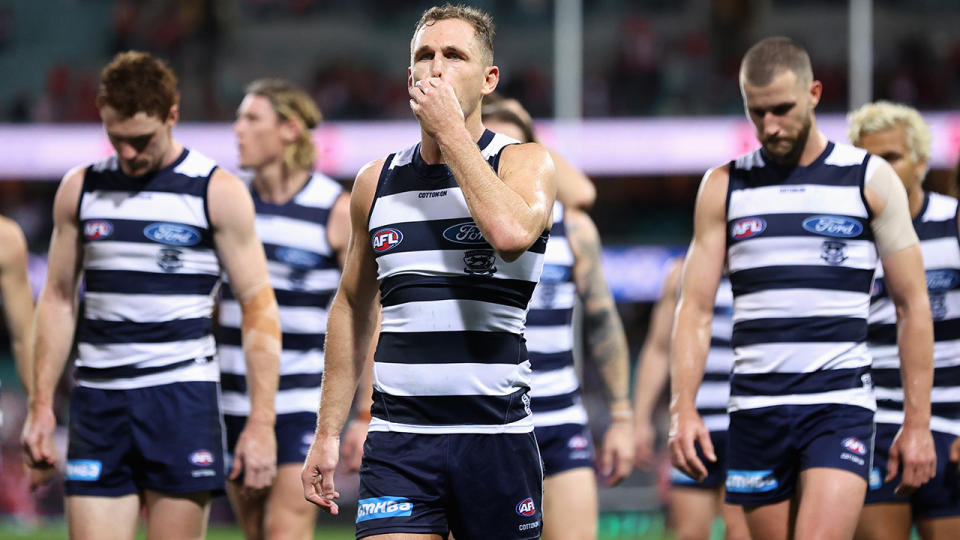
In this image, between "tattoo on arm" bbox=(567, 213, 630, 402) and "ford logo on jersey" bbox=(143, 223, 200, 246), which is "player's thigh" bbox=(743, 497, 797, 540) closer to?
"tattoo on arm" bbox=(567, 213, 630, 402)

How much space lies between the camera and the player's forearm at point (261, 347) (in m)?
5.44

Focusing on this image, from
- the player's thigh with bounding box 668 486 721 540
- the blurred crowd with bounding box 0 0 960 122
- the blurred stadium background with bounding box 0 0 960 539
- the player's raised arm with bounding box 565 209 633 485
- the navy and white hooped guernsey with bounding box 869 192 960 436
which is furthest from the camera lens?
the blurred crowd with bounding box 0 0 960 122

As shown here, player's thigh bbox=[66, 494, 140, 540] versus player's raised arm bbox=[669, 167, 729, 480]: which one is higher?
player's raised arm bbox=[669, 167, 729, 480]

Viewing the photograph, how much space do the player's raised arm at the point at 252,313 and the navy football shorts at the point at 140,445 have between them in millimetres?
178

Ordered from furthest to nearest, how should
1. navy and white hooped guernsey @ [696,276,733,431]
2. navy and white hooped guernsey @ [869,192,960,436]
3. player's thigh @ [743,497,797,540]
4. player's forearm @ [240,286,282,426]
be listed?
navy and white hooped guernsey @ [696,276,733,431]
navy and white hooped guernsey @ [869,192,960,436]
player's forearm @ [240,286,282,426]
player's thigh @ [743,497,797,540]

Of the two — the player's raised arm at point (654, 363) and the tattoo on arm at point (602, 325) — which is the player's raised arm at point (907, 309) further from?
the player's raised arm at point (654, 363)

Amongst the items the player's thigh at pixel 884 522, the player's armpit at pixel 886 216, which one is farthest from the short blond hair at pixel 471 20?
the player's thigh at pixel 884 522

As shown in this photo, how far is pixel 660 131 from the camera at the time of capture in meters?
16.2

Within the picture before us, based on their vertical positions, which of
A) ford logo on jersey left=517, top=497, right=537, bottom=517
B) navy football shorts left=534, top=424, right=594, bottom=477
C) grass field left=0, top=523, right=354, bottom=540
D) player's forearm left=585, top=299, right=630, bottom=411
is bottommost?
grass field left=0, top=523, right=354, bottom=540

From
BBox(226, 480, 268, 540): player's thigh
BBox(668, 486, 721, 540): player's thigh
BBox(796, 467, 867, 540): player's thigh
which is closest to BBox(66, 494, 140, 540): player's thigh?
BBox(226, 480, 268, 540): player's thigh

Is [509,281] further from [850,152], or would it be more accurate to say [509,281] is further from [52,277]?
[52,277]

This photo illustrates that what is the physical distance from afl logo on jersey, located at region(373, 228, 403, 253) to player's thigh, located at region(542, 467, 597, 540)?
2300mm

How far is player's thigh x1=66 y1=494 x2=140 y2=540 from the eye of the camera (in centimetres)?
515

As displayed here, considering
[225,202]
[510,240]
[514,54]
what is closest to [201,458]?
[225,202]
